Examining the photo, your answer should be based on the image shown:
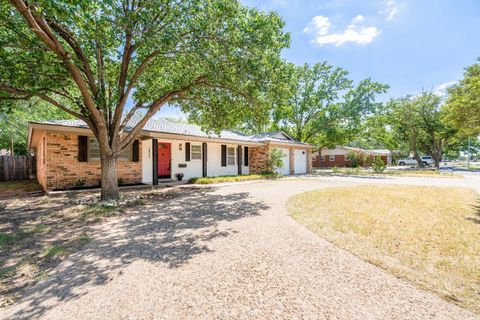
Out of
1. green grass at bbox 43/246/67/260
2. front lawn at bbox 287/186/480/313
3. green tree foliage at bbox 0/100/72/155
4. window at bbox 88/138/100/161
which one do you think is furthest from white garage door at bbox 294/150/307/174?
green tree foliage at bbox 0/100/72/155

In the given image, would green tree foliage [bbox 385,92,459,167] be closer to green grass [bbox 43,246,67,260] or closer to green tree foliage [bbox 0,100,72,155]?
green grass [bbox 43,246,67,260]

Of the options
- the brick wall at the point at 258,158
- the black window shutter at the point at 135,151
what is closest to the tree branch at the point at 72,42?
the black window shutter at the point at 135,151

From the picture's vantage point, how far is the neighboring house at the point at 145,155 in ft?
30.5

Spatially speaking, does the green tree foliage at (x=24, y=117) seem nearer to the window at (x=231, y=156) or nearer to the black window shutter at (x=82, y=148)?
the black window shutter at (x=82, y=148)

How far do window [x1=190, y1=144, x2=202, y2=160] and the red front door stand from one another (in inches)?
55.4

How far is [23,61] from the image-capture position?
665cm

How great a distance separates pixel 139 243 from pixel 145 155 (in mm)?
8651

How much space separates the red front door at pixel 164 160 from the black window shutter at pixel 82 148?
3.50 metres

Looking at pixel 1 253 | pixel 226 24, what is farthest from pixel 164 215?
pixel 226 24

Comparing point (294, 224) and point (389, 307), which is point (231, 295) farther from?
point (294, 224)

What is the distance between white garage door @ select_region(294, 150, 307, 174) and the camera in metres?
20.0

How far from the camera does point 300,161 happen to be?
20.5 metres

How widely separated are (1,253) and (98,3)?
544cm

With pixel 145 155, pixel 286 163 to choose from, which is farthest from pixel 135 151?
pixel 286 163
